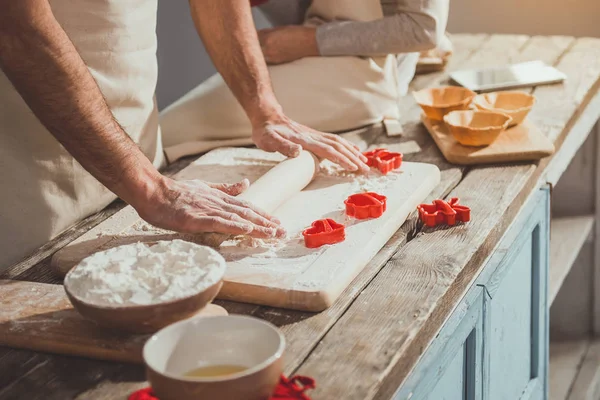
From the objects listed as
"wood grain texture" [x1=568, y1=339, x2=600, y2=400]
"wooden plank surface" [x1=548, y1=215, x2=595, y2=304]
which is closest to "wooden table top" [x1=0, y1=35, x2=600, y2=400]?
"wooden plank surface" [x1=548, y1=215, x2=595, y2=304]

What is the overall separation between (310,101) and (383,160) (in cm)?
42

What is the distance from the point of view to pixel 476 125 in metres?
2.01

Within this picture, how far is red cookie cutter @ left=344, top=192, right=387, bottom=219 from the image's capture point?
155 centimetres

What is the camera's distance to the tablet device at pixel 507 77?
239cm

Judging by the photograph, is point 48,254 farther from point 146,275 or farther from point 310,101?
point 310,101

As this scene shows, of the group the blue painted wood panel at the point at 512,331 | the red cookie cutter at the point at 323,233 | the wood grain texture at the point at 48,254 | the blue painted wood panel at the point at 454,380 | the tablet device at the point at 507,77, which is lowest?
the blue painted wood panel at the point at 512,331

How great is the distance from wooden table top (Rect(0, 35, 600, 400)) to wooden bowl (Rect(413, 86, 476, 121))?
0.06 meters

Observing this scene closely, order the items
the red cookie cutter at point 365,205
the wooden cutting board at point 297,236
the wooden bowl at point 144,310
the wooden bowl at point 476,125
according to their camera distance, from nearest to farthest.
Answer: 1. the wooden bowl at point 144,310
2. the wooden cutting board at point 297,236
3. the red cookie cutter at point 365,205
4. the wooden bowl at point 476,125

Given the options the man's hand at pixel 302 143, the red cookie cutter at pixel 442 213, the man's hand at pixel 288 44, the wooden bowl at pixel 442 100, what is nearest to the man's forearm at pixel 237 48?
the man's hand at pixel 302 143

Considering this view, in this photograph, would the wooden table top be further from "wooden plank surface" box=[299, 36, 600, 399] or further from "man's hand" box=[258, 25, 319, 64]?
"man's hand" box=[258, 25, 319, 64]

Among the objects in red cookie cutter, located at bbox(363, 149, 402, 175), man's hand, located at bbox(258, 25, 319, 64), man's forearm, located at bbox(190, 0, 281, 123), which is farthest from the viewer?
man's hand, located at bbox(258, 25, 319, 64)

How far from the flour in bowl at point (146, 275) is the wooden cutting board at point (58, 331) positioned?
0.08 m

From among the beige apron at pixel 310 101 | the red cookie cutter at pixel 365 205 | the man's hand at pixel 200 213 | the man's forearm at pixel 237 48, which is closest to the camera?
the man's hand at pixel 200 213

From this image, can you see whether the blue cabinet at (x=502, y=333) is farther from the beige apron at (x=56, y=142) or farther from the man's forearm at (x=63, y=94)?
the beige apron at (x=56, y=142)
